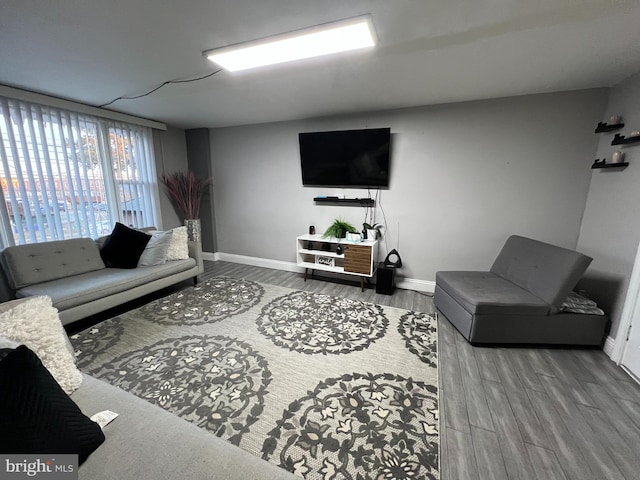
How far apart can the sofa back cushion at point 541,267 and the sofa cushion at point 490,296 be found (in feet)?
0.27

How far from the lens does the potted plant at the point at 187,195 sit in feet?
13.8

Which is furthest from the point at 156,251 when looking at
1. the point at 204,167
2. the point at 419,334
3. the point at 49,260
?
the point at 419,334

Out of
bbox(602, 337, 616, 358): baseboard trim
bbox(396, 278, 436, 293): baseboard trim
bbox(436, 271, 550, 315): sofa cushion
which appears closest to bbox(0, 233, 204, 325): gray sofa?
bbox(396, 278, 436, 293): baseboard trim

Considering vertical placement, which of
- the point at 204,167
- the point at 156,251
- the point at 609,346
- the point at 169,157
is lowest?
the point at 609,346

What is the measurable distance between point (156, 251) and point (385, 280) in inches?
116

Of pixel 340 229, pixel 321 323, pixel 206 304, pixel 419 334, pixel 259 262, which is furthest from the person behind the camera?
pixel 259 262

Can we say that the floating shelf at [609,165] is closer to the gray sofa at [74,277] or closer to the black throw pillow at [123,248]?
the gray sofa at [74,277]

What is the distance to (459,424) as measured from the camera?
1527 millimetres

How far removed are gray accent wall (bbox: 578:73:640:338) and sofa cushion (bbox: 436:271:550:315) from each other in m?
0.60

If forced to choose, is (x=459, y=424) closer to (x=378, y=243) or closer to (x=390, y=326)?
(x=390, y=326)

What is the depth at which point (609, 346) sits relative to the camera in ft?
7.02

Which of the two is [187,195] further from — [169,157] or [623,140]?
[623,140]

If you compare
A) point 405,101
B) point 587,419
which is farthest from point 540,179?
point 587,419

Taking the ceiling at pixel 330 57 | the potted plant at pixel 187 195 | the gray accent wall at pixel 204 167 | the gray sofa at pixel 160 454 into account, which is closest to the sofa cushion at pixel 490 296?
the ceiling at pixel 330 57
